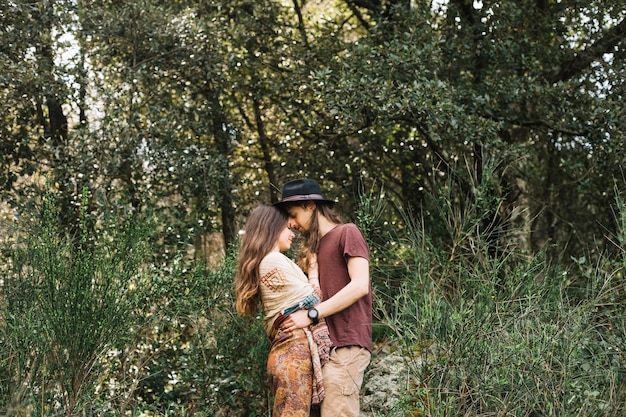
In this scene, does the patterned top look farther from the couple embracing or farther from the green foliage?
the green foliage

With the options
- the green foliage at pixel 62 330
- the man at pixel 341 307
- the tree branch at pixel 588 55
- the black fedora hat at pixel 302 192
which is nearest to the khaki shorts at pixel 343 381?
the man at pixel 341 307

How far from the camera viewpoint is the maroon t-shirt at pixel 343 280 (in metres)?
3.58

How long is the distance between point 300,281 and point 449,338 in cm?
95

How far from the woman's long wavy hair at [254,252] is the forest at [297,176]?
0.89 meters

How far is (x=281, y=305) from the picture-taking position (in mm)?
3615

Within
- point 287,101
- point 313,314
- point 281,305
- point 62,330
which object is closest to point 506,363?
point 313,314

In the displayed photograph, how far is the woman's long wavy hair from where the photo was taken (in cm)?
370

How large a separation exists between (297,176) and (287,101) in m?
0.85

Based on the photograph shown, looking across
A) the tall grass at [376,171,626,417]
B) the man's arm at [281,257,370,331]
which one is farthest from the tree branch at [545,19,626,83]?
the man's arm at [281,257,370,331]

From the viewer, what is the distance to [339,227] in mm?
3715

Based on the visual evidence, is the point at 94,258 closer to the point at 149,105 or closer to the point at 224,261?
the point at 224,261

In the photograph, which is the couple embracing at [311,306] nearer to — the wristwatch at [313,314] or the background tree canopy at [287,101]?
the wristwatch at [313,314]

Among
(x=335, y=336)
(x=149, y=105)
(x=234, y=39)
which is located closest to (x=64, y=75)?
(x=149, y=105)

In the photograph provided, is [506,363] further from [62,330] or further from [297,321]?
[62,330]
